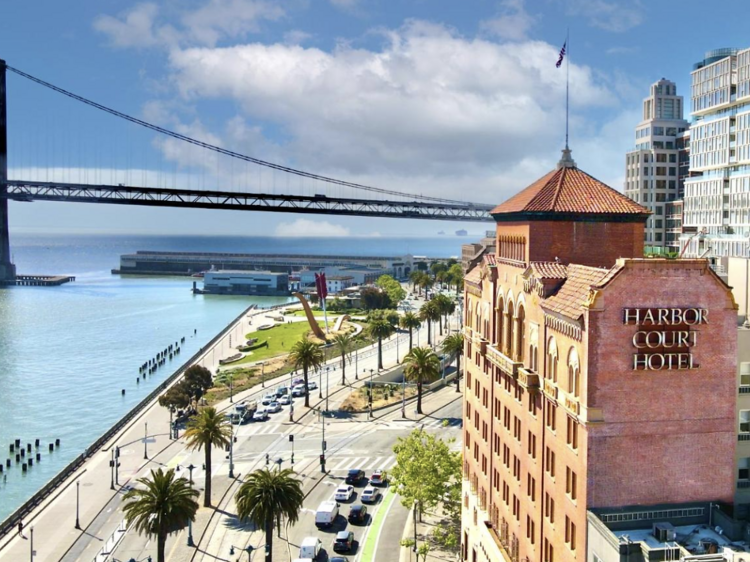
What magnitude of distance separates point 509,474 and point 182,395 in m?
63.9

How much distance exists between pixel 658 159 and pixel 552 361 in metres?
106

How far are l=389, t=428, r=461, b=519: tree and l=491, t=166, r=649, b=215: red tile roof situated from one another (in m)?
24.9

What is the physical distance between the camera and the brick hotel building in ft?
109

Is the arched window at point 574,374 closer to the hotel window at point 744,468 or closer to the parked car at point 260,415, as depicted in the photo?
the hotel window at point 744,468

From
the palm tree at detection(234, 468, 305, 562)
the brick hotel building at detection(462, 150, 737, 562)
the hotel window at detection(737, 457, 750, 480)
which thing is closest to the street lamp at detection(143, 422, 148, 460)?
the palm tree at detection(234, 468, 305, 562)

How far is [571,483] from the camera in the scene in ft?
116

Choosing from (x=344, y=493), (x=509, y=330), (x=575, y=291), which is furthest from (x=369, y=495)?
(x=575, y=291)

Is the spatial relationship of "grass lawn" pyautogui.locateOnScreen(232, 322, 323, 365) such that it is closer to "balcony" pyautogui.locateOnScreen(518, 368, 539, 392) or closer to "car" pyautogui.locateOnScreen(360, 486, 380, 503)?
"car" pyautogui.locateOnScreen(360, 486, 380, 503)

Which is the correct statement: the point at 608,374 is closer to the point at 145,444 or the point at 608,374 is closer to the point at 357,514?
the point at 357,514

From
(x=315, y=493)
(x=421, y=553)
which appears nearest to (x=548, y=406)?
(x=421, y=553)

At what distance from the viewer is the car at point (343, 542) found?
5869 cm

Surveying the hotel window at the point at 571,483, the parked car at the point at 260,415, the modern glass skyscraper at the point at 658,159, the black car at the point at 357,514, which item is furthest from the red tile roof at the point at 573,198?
A: the modern glass skyscraper at the point at 658,159

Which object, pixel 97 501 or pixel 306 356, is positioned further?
pixel 306 356

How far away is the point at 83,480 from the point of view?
76.6 metres
